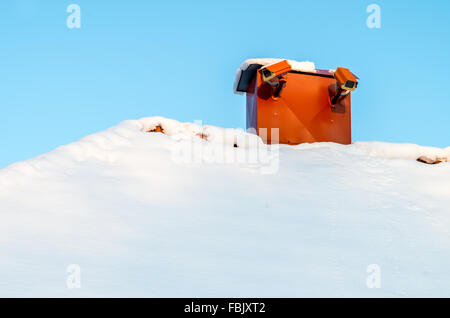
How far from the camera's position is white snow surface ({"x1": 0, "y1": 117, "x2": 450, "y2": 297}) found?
87.9 inches

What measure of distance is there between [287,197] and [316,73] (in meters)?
2.97

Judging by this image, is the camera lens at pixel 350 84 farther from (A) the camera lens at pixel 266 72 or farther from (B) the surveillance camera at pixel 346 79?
(A) the camera lens at pixel 266 72

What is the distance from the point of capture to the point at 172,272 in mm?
2283

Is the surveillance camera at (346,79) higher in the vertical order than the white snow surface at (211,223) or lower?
higher

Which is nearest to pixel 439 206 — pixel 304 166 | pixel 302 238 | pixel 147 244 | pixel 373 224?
pixel 373 224

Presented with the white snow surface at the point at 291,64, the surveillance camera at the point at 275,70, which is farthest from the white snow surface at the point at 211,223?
the white snow surface at the point at 291,64

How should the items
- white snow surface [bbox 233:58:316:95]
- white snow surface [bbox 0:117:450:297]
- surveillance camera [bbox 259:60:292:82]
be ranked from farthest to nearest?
1. white snow surface [bbox 233:58:316:95]
2. surveillance camera [bbox 259:60:292:82]
3. white snow surface [bbox 0:117:450:297]

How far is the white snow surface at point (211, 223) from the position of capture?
2232 millimetres

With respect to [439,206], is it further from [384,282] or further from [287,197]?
[384,282]

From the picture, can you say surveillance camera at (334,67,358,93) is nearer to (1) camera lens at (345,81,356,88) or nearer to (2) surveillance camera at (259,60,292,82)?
(1) camera lens at (345,81,356,88)

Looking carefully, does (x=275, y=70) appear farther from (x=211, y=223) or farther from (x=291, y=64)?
(x=211, y=223)

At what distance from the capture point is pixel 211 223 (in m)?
2.90

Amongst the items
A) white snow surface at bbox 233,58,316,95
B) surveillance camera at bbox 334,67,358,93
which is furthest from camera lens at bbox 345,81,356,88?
white snow surface at bbox 233,58,316,95

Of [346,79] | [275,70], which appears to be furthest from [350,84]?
[275,70]
